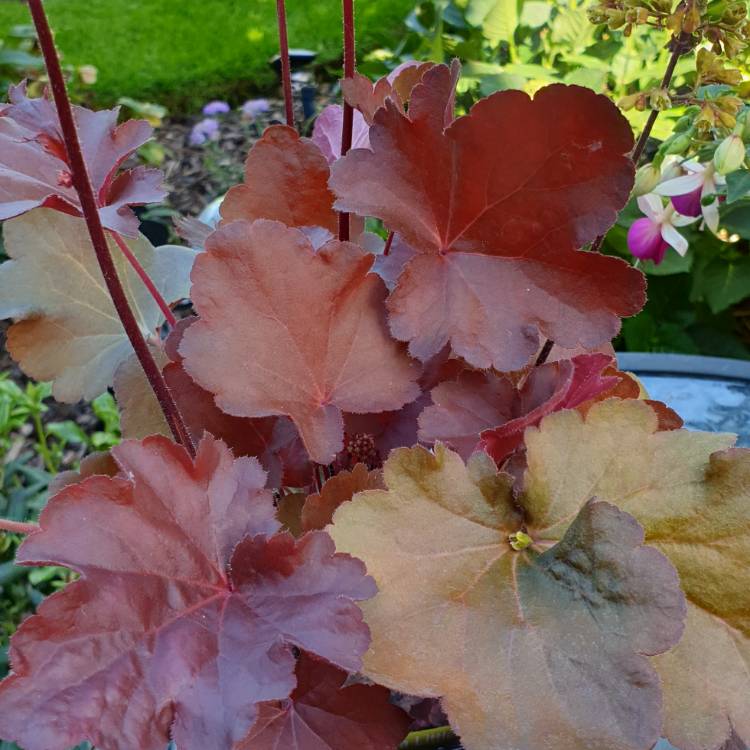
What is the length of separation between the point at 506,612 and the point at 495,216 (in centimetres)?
25

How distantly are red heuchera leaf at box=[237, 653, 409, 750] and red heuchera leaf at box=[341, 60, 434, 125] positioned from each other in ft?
1.13

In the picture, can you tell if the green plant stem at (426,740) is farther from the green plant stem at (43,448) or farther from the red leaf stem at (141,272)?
the green plant stem at (43,448)

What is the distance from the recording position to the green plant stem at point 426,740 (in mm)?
529

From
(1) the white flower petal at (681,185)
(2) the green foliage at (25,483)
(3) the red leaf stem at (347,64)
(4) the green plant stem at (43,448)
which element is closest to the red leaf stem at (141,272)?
(3) the red leaf stem at (347,64)

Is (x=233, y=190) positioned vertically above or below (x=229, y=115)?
above

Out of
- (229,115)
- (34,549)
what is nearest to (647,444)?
(34,549)

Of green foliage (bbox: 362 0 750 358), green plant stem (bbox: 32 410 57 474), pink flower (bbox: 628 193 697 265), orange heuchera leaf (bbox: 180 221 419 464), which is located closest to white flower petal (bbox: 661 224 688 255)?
pink flower (bbox: 628 193 697 265)

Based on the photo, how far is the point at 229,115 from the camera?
335cm

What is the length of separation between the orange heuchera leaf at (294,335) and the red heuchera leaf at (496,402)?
0.02 meters

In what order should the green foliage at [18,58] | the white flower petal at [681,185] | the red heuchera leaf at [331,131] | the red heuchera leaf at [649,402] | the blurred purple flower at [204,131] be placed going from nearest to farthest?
1. the red heuchera leaf at [649,402]
2. the red heuchera leaf at [331,131]
3. the white flower petal at [681,185]
4. the green foliage at [18,58]
5. the blurred purple flower at [204,131]

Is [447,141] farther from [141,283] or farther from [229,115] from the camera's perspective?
[229,115]

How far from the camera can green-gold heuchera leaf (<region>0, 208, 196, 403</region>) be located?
642mm

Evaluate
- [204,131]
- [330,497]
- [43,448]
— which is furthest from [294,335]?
[204,131]

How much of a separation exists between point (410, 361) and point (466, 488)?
0.35 ft
